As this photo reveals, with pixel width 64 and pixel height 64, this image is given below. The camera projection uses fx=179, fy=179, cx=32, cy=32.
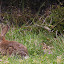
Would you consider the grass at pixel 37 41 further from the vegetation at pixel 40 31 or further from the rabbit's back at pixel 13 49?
the rabbit's back at pixel 13 49

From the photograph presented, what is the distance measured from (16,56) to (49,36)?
235 cm

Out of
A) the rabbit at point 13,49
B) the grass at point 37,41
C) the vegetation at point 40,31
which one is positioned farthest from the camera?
the vegetation at point 40,31

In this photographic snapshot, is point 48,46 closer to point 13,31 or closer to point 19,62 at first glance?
point 13,31

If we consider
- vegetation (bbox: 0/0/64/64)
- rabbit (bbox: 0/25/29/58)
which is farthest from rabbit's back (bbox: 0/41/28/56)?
vegetation (bbox: 0/0/64/64)

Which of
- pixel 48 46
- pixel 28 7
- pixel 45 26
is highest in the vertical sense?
pixel 28 7

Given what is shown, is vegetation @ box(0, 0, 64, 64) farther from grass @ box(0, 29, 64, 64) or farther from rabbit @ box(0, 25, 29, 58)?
rabbit @ box(0, 25, 29, 58)

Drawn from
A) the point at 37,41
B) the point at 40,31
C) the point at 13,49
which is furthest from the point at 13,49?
the point at 40,31

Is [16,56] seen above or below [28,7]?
below

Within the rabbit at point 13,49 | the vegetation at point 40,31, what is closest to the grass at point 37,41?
the vegetation at point 40,31

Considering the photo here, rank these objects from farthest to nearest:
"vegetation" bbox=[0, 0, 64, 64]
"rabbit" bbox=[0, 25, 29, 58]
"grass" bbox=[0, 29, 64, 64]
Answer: "vegetation" bbox=[0, 0, 64, 64]
"grass" bbox=[0, 29, 64, 64]
"rabbit" bbox=[0, 25, 29, 58]

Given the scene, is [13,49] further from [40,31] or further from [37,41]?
[40,31]

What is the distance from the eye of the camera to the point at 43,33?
7238 millimetres

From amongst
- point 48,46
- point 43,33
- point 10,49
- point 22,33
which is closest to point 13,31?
point 22,33

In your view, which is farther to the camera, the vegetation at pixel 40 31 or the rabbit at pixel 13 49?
the vegetation at pixel 40 31
